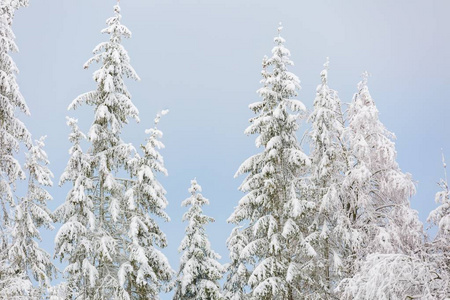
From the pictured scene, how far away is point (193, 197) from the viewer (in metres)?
26.1

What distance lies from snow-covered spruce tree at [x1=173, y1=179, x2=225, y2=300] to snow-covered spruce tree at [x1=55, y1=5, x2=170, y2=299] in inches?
61.9

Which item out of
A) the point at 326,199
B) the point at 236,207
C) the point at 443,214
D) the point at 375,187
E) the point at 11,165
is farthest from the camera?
the point at 236,207

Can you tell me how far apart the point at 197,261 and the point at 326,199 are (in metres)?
7.41

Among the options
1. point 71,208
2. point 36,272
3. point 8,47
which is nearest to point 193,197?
point 71,208

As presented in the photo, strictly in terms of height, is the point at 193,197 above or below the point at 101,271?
above

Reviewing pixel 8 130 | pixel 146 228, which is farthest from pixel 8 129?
pixel 146 228

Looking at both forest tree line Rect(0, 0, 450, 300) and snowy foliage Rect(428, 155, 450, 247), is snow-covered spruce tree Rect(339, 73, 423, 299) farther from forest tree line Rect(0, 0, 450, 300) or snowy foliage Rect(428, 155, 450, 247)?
snowy foliage Rect(428, 155, 450, 247)

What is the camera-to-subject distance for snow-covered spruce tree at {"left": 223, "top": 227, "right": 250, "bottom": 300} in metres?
24.9

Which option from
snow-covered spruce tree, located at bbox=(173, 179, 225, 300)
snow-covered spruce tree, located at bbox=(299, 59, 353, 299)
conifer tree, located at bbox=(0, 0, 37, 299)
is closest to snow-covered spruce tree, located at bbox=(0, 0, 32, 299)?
conifer tree, located at bbox=(0, 0, 37, 299)

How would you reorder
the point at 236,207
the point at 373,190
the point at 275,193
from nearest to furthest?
the point at 373,190, the point at 275,193, the point at 236,207

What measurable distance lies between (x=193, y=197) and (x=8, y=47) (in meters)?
11.0

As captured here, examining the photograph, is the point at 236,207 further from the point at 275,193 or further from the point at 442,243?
the point at 442,243

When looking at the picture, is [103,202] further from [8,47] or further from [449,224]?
[449,224]

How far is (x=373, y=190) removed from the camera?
70.7 feet
